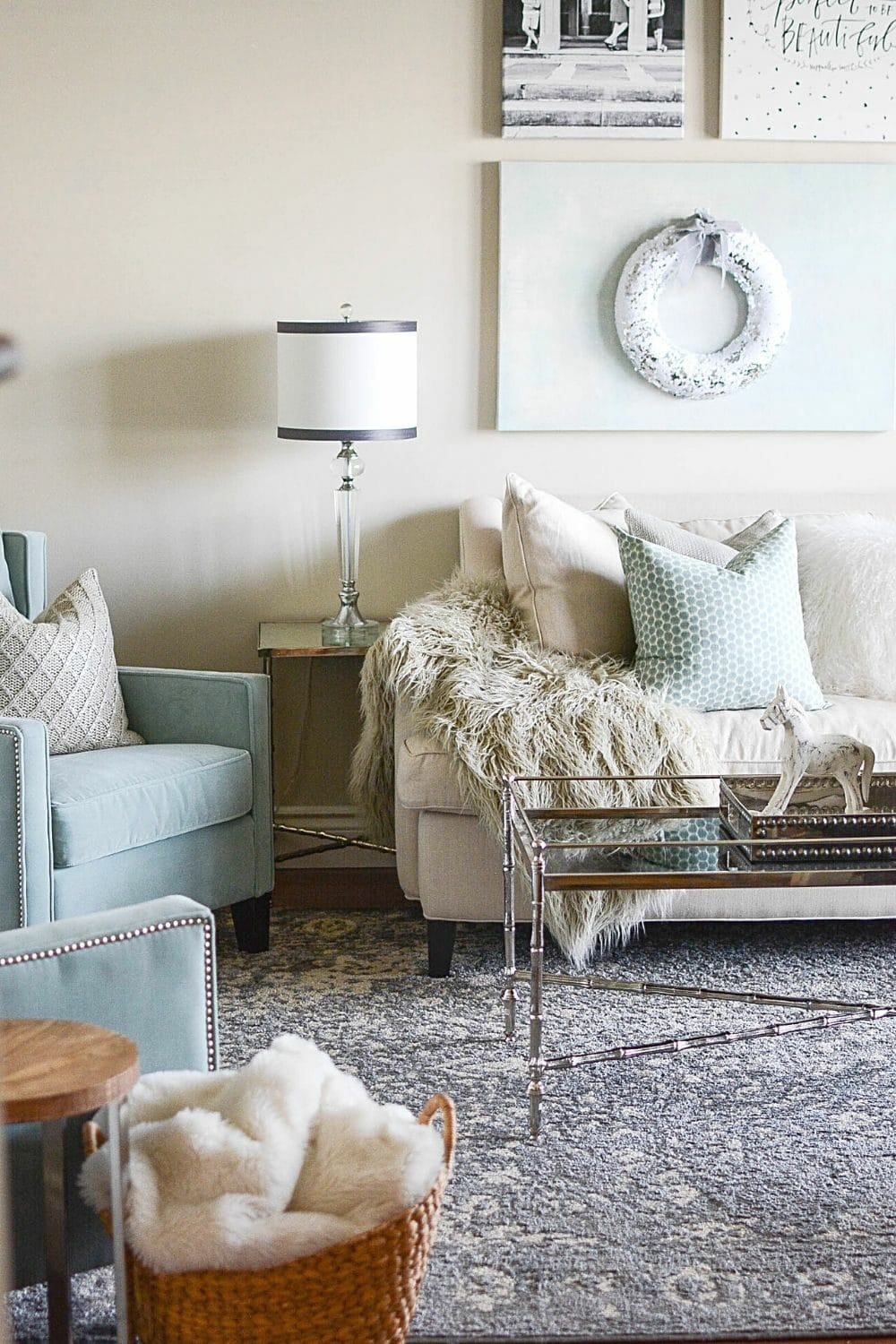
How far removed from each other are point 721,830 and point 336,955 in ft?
3.48

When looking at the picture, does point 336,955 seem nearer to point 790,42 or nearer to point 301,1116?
point 301,1116

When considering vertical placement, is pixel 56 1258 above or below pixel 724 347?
below

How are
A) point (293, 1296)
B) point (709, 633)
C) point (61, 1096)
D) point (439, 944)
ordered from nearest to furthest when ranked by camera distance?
point (61, 1096)
point (293, 1296)
point (439, 944)
point (709, 633)

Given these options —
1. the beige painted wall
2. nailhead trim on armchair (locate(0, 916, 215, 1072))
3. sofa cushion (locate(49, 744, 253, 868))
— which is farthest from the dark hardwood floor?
nailhead trim on armchair (locate(0, 916, 215, 1072))

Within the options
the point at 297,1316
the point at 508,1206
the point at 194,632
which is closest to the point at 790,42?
the point at 194,632

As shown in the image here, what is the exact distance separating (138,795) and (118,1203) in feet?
4.74

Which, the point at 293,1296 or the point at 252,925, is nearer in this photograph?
the point at 293,1296

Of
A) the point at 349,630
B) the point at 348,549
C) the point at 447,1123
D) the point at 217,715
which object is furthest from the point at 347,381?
the point at 447,1123

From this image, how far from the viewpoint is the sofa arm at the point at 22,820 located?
2645 mm

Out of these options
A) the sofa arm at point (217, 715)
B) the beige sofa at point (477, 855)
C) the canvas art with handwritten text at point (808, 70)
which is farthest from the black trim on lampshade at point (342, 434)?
the canvas art with handwritten text at point (808, 70)

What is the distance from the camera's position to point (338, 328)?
3410 mm

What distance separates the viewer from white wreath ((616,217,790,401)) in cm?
372

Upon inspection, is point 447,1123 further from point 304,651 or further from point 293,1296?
point 304,651

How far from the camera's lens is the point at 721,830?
98.0 inches
